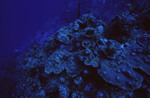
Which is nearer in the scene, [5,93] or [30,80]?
[30,80]

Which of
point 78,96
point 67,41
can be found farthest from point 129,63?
point 67,41

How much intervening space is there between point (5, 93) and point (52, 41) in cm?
299

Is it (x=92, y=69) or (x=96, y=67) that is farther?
(x=92, y=69)

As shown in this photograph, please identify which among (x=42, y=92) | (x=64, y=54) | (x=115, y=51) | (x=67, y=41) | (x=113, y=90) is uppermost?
(x=67, y=41)

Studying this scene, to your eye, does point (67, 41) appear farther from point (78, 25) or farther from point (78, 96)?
point (78, 96)

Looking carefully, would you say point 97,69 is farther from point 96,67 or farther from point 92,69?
point 92,69

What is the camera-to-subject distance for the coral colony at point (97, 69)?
85.0 inches

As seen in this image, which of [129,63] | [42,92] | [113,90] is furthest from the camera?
[42,92]

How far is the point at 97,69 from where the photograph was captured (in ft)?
7.48

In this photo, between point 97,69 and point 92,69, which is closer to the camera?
point 97,69

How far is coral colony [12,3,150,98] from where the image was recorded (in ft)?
7.09

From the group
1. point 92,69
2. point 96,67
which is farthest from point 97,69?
point 92,69

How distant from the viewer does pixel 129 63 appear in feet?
7.67

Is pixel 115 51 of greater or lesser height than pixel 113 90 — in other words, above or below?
above
